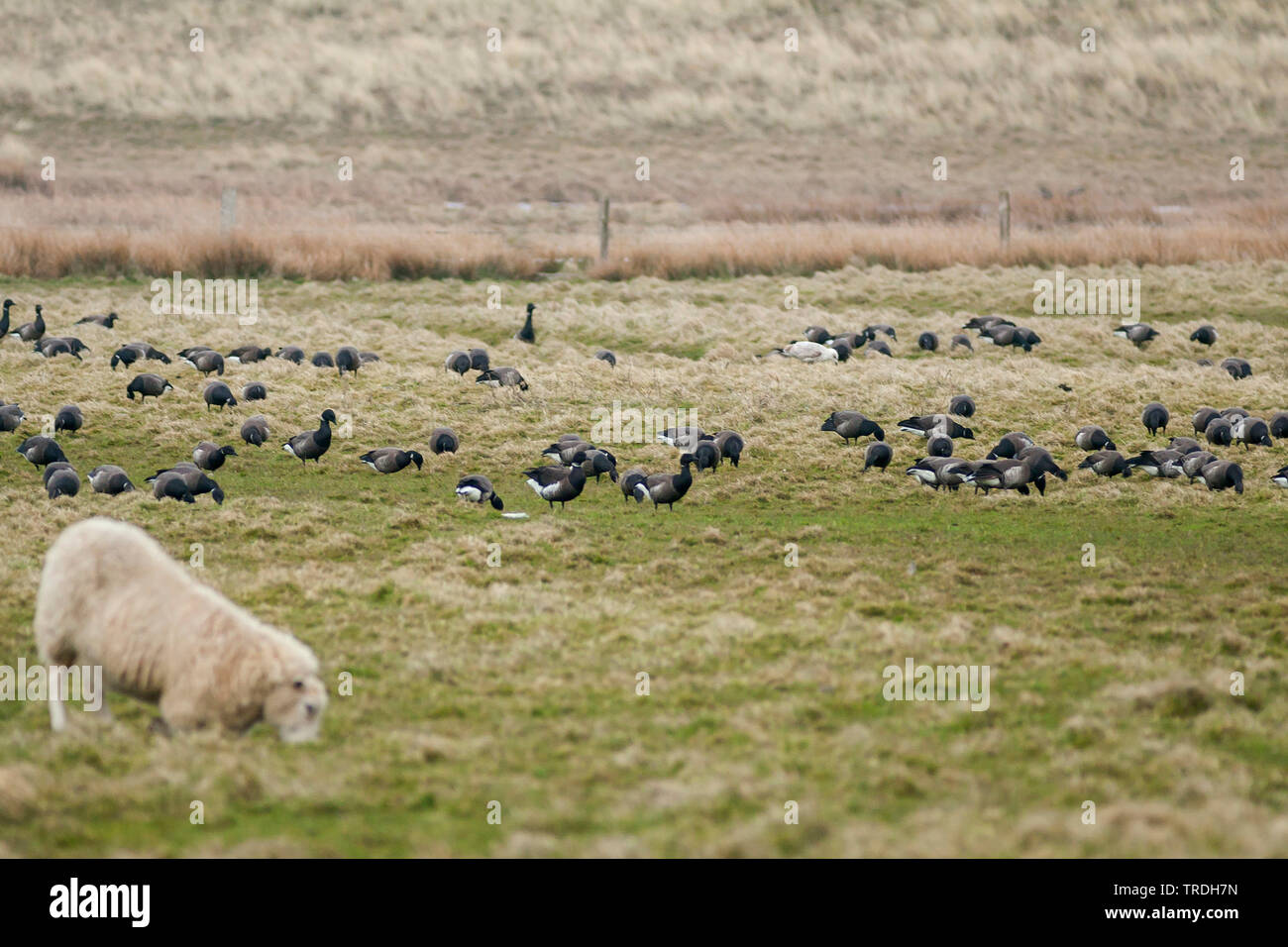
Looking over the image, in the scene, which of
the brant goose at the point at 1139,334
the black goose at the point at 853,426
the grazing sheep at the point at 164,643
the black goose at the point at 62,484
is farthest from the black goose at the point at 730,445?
the brant goose at the point at 1139,334

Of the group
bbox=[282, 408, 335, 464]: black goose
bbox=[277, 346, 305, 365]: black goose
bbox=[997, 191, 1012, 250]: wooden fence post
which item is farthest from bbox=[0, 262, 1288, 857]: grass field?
bbox=[997, 191, 1012, 250]: wooden fence post

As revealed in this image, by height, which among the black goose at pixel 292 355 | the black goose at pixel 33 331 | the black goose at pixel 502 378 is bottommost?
the black goose at pixel 502 378

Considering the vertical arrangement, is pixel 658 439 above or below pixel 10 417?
below

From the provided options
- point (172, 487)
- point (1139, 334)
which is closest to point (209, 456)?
point (172, 487)

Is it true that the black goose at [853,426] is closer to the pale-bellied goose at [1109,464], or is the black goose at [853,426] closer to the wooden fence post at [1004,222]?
the pale-bellied goose at [1109,464]

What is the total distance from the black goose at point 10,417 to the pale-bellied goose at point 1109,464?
51.7 feet

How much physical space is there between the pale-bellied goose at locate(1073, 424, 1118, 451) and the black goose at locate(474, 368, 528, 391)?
9268 millimetres

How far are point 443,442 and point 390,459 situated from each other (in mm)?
1113

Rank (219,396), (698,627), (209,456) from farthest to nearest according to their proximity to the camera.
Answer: (219,396), (209,456), (698,627)

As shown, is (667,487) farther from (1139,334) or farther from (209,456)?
(1139,334)

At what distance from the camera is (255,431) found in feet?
59.7

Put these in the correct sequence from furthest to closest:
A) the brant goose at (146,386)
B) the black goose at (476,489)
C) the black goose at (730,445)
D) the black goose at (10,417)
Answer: the brant goose at (146,386)
the black goose at (10,417)
the black goose at (730,445)
the black goose at (476,489)

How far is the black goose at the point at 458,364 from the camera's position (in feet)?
74.1
